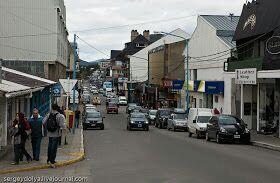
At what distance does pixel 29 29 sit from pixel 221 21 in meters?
19.1

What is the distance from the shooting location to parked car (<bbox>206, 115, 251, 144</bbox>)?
30078mm

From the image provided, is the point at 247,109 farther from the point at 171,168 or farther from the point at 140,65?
the point at 140,65

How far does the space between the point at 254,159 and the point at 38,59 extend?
1540 inches

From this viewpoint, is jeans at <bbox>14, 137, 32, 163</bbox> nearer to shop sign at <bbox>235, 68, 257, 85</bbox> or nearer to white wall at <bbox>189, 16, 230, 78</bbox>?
shop sign at <bbox>235, 68, 257, 85</bbox>

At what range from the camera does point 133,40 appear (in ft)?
482

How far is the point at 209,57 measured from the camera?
180ft

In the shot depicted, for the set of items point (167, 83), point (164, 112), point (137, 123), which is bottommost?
point (137, 123)

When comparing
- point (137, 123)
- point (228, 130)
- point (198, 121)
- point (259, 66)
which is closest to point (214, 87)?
point (137, 123)

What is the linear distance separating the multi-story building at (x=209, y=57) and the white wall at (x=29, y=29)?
14791mm

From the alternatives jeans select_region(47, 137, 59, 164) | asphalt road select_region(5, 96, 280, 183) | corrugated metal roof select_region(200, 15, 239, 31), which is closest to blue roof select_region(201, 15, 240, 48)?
corrugated metal roof select_region(200, 15, 239, 31)

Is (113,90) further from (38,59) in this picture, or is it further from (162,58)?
(38,59)

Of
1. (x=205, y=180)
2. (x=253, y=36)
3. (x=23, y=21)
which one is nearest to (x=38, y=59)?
(x=23, y=21)

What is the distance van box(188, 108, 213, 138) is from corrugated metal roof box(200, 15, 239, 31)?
55.3ft

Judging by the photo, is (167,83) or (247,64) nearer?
(247,64)
